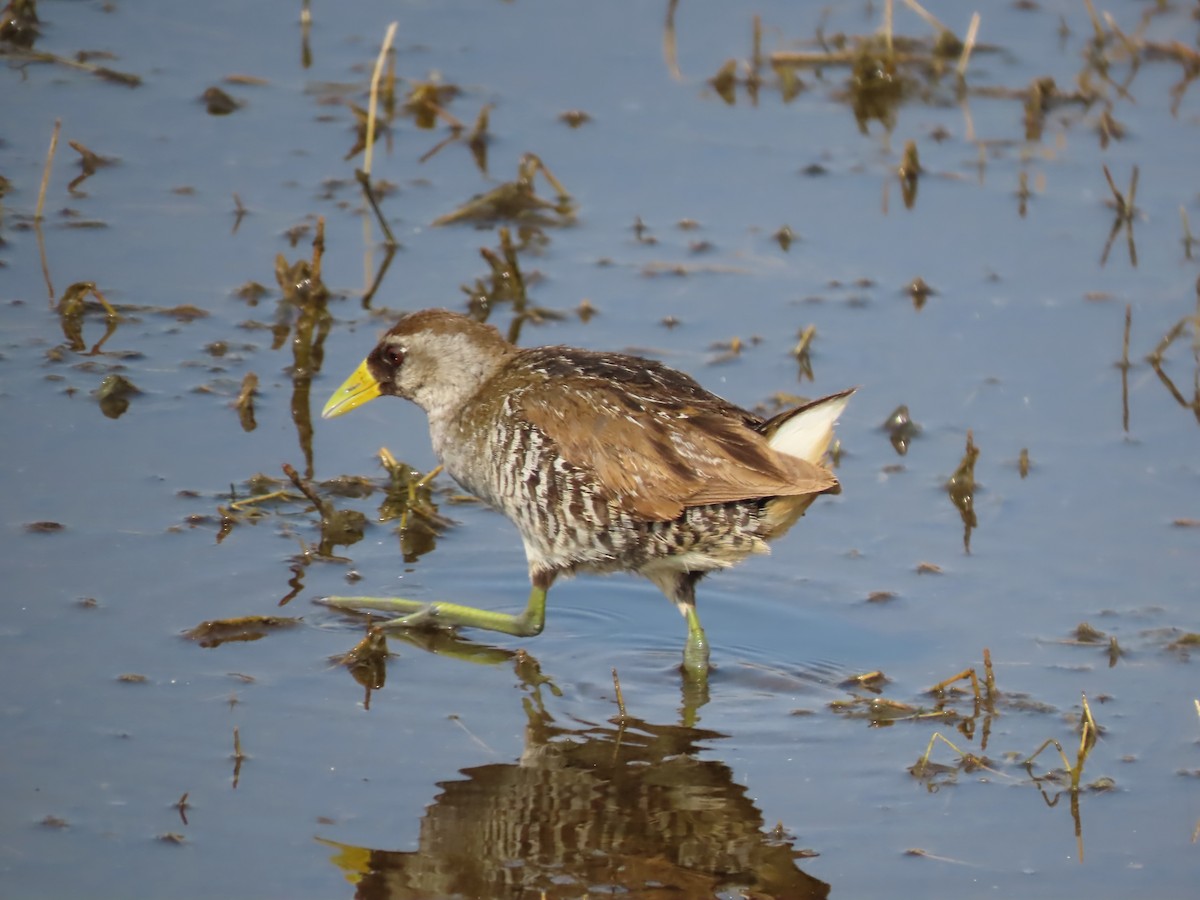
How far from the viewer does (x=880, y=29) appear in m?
9.11

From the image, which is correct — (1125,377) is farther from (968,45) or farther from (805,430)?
(968,45)

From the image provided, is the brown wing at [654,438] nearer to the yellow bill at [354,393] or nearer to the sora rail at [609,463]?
the sora rail at [609,463]

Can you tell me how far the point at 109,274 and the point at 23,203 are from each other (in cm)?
61

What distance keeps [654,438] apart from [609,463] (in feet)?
0.45

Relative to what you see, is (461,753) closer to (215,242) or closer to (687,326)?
(687,326)

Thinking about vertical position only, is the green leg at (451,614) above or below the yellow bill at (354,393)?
below

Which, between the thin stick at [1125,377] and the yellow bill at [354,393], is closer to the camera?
the yellow bill at [354,393]

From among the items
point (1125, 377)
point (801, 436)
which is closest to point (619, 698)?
point (801, 436)

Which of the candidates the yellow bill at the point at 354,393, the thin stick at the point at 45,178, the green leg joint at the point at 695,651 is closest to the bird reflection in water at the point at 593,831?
the green leg joint at the point at 695,651

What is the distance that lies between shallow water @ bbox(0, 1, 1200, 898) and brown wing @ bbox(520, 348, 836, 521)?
1.97ft

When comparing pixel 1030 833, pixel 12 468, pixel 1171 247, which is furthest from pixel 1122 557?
pixel 12 468

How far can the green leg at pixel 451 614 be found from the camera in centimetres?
545

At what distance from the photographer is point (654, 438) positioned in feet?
17.0

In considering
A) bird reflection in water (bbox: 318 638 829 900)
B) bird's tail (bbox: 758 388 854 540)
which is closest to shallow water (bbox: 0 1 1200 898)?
bird reflection in water (bbox: 318 638 829 900)
